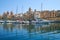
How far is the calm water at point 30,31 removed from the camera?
2.52 m

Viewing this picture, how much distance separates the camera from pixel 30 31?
2.59 metres

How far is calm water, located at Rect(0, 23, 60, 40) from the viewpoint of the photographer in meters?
2.52

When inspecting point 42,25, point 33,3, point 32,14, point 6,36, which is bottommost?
point 6,36

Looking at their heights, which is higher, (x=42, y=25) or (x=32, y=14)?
(x=32, y=14)

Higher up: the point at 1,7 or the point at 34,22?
Result: the point at 1,7

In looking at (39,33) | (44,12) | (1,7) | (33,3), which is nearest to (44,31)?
(39,33)

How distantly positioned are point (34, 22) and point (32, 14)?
0.46ft

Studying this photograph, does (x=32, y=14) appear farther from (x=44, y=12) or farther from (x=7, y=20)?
(x=7, y=20)

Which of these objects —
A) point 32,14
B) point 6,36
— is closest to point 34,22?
point 32,14

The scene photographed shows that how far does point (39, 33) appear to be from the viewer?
255 cm

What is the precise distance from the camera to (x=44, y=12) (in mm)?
2590

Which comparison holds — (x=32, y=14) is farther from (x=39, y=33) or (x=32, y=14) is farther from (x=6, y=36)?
(x=6, y=36)

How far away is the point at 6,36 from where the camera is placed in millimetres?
2576

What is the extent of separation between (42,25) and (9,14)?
0.59 meters
